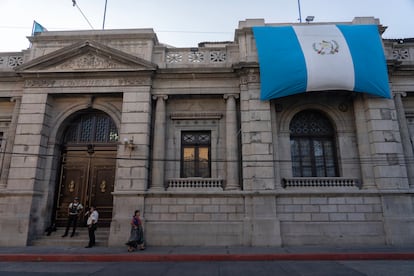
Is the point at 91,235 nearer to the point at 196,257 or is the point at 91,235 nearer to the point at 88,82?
the point at 196,257

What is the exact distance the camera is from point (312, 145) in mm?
13461

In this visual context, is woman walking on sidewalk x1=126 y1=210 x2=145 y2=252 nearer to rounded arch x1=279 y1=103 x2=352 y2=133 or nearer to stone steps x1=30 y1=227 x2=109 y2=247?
stone steps x1=30 y1=227 x2=109 y2=247

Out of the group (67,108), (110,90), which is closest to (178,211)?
(110,90)

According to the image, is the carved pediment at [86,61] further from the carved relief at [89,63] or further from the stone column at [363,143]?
the stone column at [363,143]

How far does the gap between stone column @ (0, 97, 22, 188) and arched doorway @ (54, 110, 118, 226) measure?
2366mm

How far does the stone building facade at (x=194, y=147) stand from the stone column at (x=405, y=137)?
0.06m

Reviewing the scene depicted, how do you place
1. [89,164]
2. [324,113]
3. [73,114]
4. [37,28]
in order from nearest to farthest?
1. [324,113]
2. [89,164]
3. [73,114]
4. [37,28]

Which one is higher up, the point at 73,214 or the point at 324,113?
the point at 324,113

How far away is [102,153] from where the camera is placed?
46.4ft

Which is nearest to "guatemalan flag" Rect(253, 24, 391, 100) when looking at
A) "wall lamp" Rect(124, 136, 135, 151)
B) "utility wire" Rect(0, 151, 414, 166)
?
"utility wire" Rect(0, 151, 414, 166)

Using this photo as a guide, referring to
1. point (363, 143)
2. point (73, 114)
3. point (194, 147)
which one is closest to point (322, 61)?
point (363, 143)

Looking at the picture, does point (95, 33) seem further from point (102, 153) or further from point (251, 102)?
point (251, 102)

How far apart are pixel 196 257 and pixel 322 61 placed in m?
10.5

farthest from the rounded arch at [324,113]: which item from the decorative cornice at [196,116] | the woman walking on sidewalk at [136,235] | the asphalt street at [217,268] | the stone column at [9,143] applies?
the stone column at [9,143]
